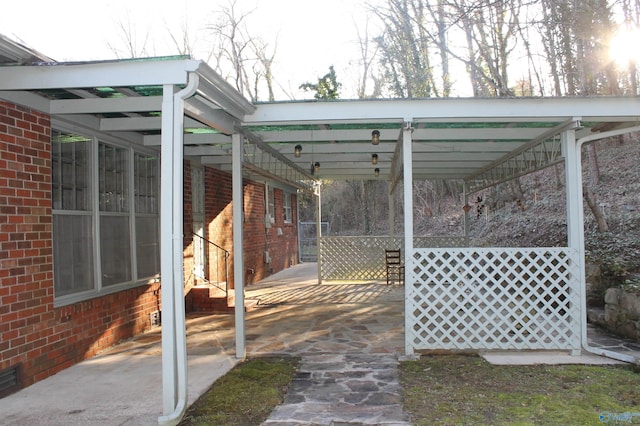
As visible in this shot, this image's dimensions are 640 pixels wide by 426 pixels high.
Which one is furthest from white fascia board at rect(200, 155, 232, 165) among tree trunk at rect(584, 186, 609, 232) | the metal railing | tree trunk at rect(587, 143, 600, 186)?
tree trunk at rect(587, 143, 600, 186)

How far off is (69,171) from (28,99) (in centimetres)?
99

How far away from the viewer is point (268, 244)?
1374 centimetres

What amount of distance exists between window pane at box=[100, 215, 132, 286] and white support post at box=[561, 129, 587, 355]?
5.52 meters

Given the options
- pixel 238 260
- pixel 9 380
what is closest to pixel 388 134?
pixel 238 260

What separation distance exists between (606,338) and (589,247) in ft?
8.69

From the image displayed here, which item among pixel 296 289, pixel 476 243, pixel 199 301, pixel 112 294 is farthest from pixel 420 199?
pixel 112 294

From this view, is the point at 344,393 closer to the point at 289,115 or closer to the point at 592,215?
the point at 289,115

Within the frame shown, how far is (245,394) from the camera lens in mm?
4250

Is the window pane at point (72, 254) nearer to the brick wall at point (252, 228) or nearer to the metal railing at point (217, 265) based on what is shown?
the metal railing at point (217, 265)

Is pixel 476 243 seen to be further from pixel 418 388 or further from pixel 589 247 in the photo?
pixel 418 388

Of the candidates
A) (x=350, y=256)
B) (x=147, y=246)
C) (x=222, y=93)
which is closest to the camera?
(x=222, y=93)

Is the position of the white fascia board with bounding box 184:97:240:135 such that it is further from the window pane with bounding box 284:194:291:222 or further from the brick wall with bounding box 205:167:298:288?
the window pane with bounding box 284:194:291:222

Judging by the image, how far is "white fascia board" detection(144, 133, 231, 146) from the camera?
6505 millimetres

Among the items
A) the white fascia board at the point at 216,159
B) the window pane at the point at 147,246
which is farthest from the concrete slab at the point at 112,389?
the white fascia board at the point at 216,159
